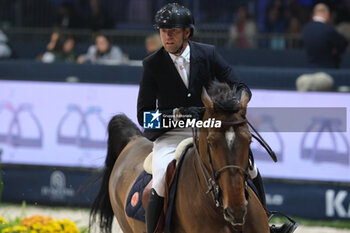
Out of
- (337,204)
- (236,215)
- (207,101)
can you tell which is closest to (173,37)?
(207,101)

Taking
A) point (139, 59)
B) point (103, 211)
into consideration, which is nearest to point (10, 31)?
point (139, 59)

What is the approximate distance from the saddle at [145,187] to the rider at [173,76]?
63 mm

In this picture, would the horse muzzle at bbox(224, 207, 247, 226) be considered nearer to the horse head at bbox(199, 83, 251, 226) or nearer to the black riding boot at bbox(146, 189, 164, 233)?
the horse head at bbox(199, 83, 251, 226)

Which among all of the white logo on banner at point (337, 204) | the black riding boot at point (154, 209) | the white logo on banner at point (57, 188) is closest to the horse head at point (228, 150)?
the black riding boot at point (154, 209)

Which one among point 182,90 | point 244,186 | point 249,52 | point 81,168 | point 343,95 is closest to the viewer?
point 244,186

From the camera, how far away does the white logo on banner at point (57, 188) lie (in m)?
10.3

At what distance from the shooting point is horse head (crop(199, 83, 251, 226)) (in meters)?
4.29

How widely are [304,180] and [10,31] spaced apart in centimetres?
792

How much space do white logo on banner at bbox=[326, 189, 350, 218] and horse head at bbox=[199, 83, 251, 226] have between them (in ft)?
16.3

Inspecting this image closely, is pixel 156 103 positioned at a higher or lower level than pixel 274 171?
higher

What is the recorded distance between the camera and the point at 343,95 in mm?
9188

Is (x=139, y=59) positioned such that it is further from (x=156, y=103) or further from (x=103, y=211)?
(x=156, y=103)

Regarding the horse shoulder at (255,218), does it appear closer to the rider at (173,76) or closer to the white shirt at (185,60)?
the rider at (173,76)

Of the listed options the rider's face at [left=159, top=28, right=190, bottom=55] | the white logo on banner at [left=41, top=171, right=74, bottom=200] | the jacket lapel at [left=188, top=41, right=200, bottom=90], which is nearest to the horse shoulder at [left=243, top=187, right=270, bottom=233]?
the jacket lapel at [left=188, top=41, right=200, bottom=90]
